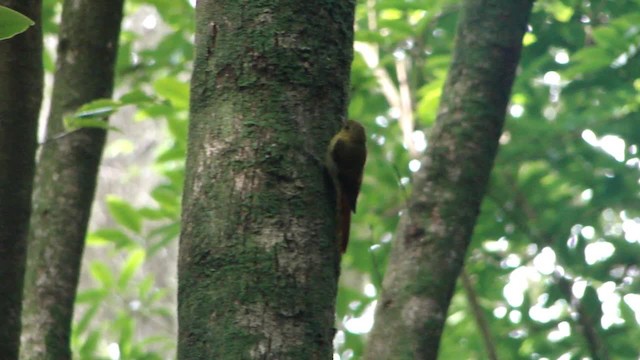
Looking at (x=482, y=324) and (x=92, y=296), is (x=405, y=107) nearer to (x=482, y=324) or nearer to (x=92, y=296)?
(x=482, y=324)

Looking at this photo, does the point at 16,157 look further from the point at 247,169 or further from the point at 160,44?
the point at 160,44

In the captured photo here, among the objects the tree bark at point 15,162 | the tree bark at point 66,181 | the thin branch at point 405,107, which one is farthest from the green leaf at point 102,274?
the tree bark at point 15,162

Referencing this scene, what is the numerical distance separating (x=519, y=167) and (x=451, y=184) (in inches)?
57.2

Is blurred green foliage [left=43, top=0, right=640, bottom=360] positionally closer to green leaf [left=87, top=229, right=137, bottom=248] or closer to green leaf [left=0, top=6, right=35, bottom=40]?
green leaf [left=87, top=229, right=137, bottom=248]

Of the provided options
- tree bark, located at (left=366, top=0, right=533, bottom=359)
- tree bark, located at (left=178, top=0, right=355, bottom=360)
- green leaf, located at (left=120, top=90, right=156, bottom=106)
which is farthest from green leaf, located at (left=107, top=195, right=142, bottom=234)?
tree bark, located at (left=178, top=0, right=355, bottom=360)

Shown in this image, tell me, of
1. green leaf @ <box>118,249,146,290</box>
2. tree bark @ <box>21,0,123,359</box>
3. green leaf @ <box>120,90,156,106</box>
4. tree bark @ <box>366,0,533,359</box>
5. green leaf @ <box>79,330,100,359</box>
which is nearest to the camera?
green leaf @ <box>120,90,156,106</box>

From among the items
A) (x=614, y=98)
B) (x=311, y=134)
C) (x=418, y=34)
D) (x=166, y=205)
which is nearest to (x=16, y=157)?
(x=311, y=134)

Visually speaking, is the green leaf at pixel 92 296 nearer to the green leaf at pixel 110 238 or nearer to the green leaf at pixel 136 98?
the green leaf at pixel 110 238

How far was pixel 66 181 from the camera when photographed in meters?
2.70

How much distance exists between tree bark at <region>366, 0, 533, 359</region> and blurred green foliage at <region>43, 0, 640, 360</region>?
2.49ft

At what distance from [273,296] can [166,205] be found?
8.94 ft

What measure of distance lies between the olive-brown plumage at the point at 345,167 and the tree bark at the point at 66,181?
99cm

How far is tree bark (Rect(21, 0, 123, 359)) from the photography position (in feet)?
8.45

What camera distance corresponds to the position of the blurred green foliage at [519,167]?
12.9 ft
